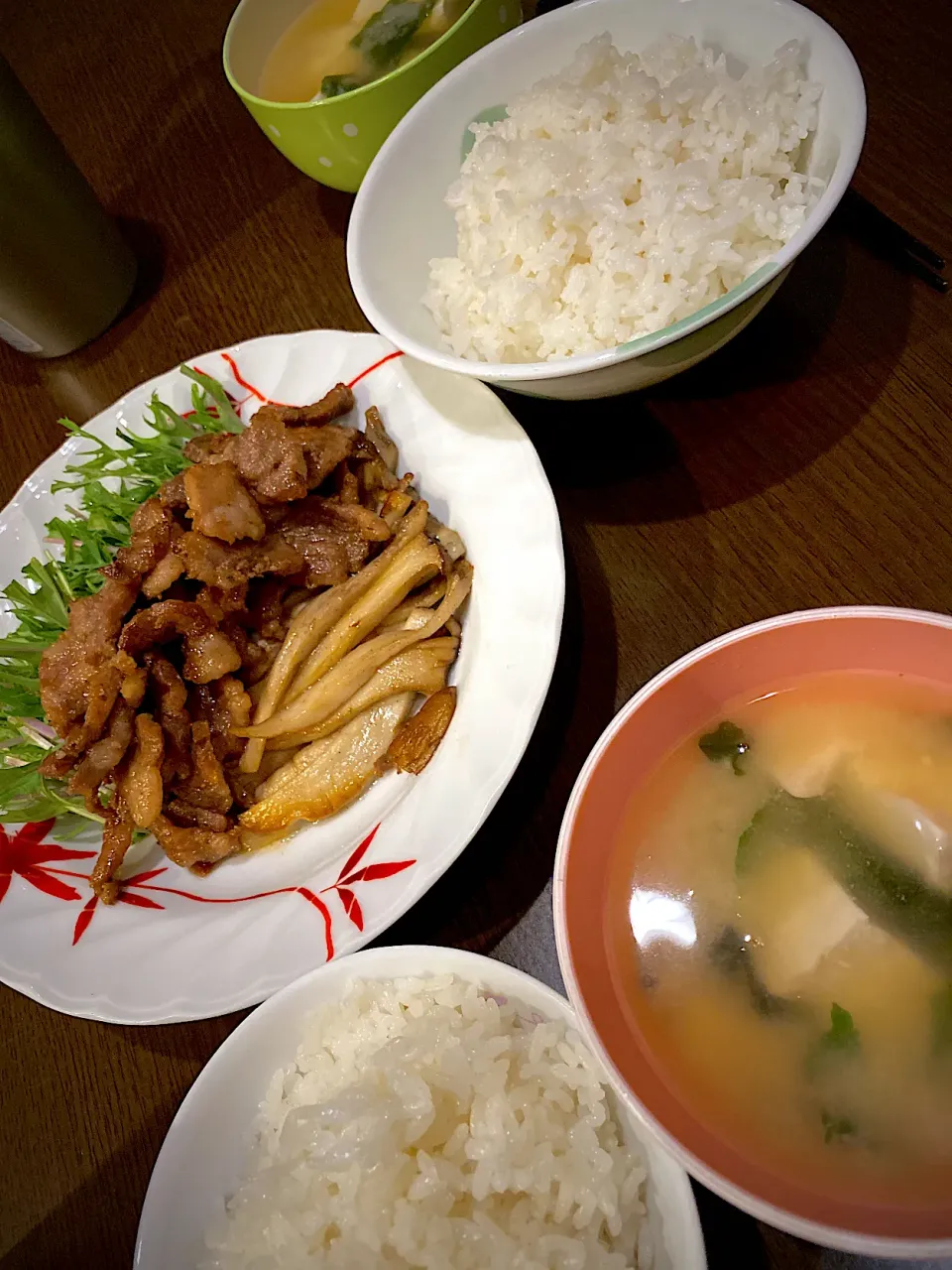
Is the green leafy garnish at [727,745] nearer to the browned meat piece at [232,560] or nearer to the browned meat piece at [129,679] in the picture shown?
the browned meat piece at [232,560]

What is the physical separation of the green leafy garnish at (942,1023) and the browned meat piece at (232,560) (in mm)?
1286

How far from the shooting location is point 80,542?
2.02 meters

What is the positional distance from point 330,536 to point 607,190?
32.5 inches

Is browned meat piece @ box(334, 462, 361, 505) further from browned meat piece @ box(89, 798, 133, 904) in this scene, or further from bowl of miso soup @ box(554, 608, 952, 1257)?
bowl of miso soup @ box(554, 608, 952, 1257)

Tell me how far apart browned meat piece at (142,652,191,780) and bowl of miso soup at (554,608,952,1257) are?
2.84ft

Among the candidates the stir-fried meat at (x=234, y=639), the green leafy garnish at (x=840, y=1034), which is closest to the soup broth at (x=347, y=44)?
the stir-fried meat at (x=234, y=639)

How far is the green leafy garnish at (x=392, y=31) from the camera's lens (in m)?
2.04

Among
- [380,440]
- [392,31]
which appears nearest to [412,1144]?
[380,440]

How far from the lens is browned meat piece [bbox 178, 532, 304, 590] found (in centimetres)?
168

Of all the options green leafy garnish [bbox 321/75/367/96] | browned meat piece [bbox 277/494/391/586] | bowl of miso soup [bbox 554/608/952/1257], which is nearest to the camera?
bowl of miso soup [bbox 554/608/952/1257]

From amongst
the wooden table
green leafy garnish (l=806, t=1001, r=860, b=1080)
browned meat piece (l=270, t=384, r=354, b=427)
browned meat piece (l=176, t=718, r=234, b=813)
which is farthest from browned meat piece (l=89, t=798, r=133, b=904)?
green leafy garnish (l=806, t=1001, r=860, b=1080)

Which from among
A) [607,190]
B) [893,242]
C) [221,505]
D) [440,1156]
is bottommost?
[440,1156]

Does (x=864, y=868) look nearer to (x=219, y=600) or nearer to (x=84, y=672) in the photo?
(x=219, y=600)

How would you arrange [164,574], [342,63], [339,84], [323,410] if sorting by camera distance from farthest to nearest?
[342,63] < [339,84] < [323,410] < [164,574]
